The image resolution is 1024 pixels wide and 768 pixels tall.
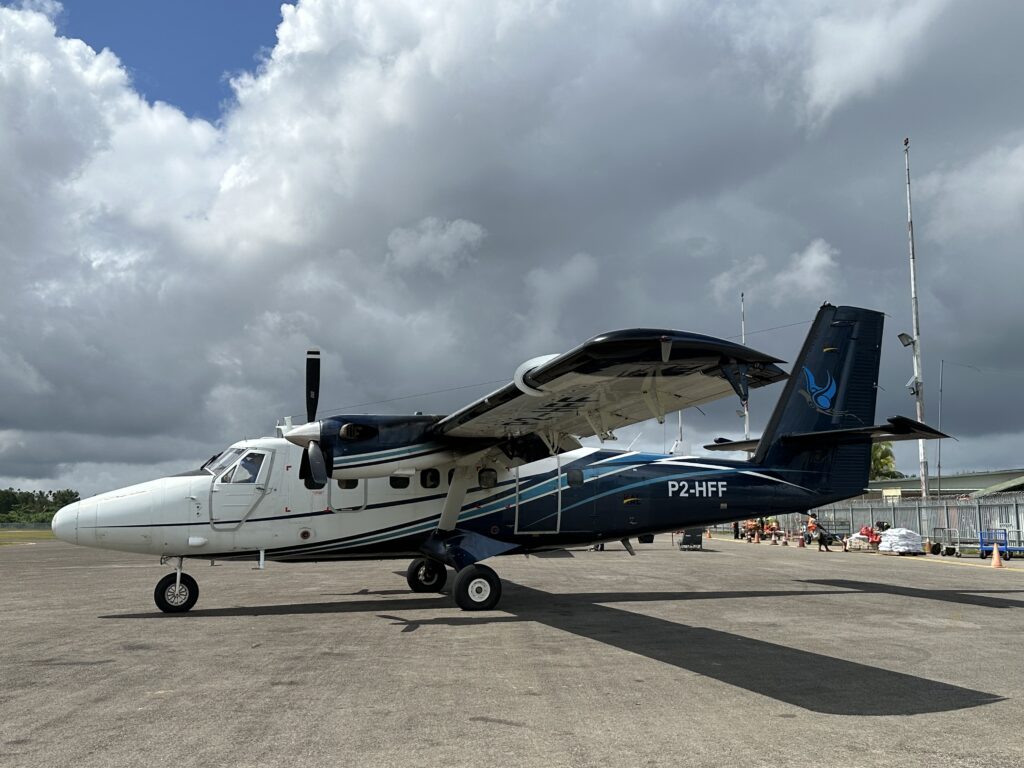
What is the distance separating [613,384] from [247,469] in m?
7.07

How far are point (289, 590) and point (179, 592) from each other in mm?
3840

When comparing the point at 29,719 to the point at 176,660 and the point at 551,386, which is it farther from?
the point at 551,386

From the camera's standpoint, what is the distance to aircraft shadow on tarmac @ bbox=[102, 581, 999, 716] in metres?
6.54

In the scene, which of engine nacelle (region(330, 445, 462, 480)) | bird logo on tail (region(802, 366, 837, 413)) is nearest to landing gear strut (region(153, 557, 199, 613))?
engine nacelle (region(330, 445, 462, 480))

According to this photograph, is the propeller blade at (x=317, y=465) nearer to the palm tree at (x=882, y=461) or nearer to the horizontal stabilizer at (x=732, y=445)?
the horizontal stabilizer at (x=732, y=445)

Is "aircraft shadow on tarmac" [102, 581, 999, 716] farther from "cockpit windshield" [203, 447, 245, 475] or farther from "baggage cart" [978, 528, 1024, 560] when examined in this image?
"baggage cart" [978, 528, 1024, 560]

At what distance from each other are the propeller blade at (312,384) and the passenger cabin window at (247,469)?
1.19m

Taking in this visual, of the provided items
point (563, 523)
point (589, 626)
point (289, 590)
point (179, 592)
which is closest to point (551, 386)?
point (589, 626)

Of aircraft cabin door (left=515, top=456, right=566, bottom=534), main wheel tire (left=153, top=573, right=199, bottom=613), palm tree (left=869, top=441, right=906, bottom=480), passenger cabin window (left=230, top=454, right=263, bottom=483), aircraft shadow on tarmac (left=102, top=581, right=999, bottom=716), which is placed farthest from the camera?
palm tree (left=869, top=441, right=906, bottom=480)

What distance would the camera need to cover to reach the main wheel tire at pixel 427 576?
15578mm

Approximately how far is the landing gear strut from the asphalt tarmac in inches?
10.6

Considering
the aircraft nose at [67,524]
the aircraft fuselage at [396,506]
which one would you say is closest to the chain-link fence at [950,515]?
the aircraft fuselage at [396,506]

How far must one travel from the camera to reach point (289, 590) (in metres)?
16.2

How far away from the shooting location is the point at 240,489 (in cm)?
1305
